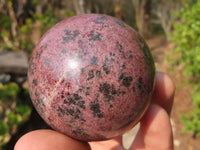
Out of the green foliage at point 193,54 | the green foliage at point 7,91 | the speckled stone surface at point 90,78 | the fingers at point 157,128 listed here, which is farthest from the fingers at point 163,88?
the green foliage at point 7,91

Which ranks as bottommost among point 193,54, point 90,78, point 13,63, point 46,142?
point 13,63

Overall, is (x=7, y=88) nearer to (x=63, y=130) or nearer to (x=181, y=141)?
(x=63, y=130)

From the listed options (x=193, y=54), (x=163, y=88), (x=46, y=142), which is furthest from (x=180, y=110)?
(x=46, y=142)

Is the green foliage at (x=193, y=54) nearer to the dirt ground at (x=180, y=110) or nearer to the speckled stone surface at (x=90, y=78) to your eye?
the dirt ground at (x=180, y=110)

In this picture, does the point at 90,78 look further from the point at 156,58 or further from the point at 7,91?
the point at 156,58

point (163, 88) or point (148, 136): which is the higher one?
point (163, 88)

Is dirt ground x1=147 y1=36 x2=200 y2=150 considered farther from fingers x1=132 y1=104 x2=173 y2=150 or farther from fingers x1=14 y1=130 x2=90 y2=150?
fingers x1=14 y1=130 x2=90 y2=150
